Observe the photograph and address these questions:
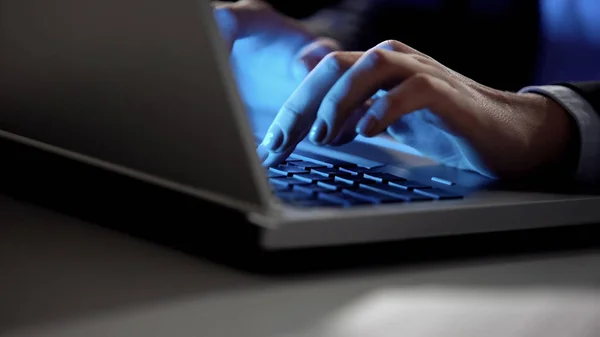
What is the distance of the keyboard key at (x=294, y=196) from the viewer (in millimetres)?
407

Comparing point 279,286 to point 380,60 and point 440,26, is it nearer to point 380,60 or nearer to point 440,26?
point 380,60

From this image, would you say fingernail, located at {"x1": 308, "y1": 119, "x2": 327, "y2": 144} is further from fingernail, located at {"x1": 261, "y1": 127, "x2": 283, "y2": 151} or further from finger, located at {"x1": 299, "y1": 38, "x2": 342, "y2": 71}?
finger, located at {"x1": 299, "y1": 38, "x2": 342, "y2": 71}

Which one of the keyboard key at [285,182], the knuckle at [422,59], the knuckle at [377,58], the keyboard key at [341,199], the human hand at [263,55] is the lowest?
the human hand at [263,55]

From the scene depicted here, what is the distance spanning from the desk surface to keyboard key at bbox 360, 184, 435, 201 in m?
0.04

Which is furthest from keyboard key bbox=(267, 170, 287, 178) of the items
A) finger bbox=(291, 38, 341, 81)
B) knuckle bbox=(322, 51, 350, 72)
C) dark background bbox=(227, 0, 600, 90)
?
dark background bbox=(227, 0, 600, 90)

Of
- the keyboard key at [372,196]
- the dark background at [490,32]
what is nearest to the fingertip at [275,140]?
the keyboard key at [372,196]

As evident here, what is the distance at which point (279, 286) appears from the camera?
0.39 metres

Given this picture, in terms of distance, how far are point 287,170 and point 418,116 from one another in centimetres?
13

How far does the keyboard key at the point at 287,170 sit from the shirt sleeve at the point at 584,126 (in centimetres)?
24

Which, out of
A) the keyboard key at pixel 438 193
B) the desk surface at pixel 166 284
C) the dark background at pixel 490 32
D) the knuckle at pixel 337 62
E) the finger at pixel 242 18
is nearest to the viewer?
the desk surface at pixel 166 284

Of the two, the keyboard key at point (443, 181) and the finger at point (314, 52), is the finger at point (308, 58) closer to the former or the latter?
the finger at point (314, 52)

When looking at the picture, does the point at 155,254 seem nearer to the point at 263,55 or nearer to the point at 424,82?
the point at 424,82

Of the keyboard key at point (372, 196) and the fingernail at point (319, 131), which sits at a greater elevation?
the keyboard key at point (372, 196)

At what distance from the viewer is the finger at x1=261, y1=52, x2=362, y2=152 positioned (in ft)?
1.75
